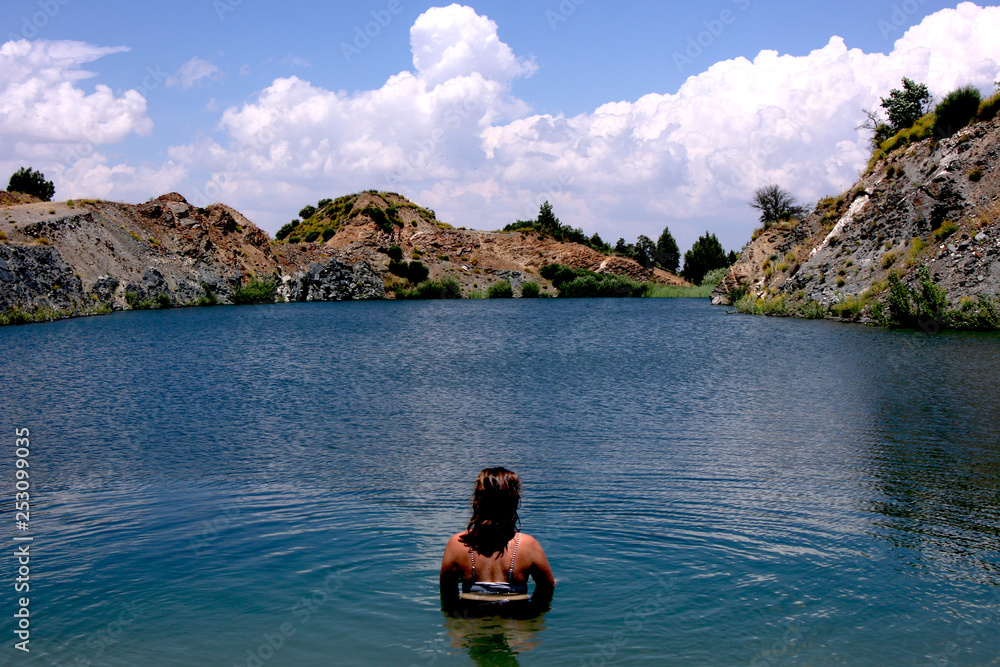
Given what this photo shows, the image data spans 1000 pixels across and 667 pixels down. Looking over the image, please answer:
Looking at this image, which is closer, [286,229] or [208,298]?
[208,298]

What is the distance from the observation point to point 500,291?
358 feet

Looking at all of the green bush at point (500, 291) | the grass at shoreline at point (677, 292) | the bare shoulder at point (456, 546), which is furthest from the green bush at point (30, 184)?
the bare shoulder at point (456, 546)

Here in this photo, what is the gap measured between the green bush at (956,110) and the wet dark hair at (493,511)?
56.6m

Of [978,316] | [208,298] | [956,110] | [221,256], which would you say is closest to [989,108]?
[956,110]

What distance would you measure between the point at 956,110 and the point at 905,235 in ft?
35.4

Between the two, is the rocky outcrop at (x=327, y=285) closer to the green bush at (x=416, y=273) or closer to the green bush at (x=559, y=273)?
the green bush at (x=416, y=273)

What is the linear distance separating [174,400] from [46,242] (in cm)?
5656

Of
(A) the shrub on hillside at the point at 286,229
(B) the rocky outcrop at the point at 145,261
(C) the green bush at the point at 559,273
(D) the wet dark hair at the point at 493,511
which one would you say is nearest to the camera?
(D) the wet dark hair at the point at 493,511

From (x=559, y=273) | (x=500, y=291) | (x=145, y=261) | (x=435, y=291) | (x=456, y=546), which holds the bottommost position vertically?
(x=456, y=546)

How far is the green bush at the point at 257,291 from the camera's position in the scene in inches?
3666

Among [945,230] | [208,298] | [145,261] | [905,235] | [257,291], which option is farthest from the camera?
[257,291]

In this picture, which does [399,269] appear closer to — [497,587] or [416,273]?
[416,273]

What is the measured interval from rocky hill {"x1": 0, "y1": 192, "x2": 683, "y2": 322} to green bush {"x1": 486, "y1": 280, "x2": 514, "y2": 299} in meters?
2.93

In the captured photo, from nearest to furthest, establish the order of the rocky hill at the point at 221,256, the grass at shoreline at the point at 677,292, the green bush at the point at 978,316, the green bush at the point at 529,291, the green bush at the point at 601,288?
the green bush at the point at 978,316 → the rocky hill at the point at 221,256 → the green bush at the point at 529,291 → the green bush at the point at 601,288 → the grass at shoreline at the point at 677,292
